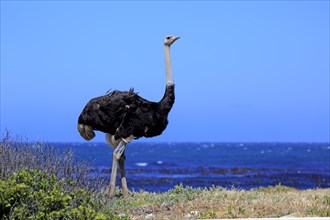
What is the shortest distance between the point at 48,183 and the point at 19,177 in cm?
43

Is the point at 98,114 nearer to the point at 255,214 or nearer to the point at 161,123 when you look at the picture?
the point at 161,123

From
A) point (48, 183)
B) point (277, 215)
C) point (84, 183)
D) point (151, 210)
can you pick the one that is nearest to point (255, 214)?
point (277, 215)

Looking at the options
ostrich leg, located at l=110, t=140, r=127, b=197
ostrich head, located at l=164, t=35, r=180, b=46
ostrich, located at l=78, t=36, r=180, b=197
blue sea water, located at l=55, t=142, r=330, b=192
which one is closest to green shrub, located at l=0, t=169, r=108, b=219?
blue sea water, located at l=55, t=142, r=330, b=192

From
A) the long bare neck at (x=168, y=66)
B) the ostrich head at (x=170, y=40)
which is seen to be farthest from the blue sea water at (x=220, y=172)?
the ostrich head at (x=170, y=40)

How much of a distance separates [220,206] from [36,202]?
152 inches

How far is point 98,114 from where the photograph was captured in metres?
15.3

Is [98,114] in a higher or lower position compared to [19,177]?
higher

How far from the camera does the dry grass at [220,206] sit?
12.0 m

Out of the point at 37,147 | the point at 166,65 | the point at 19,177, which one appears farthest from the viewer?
the point at 166,65

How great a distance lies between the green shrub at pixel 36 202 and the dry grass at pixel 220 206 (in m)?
1.38

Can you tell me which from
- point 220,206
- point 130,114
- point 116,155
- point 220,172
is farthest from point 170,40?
point 220,172

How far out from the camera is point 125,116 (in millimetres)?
15023

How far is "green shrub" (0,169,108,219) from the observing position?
939 centimetres

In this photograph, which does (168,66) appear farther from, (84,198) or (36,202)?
(36,202)
